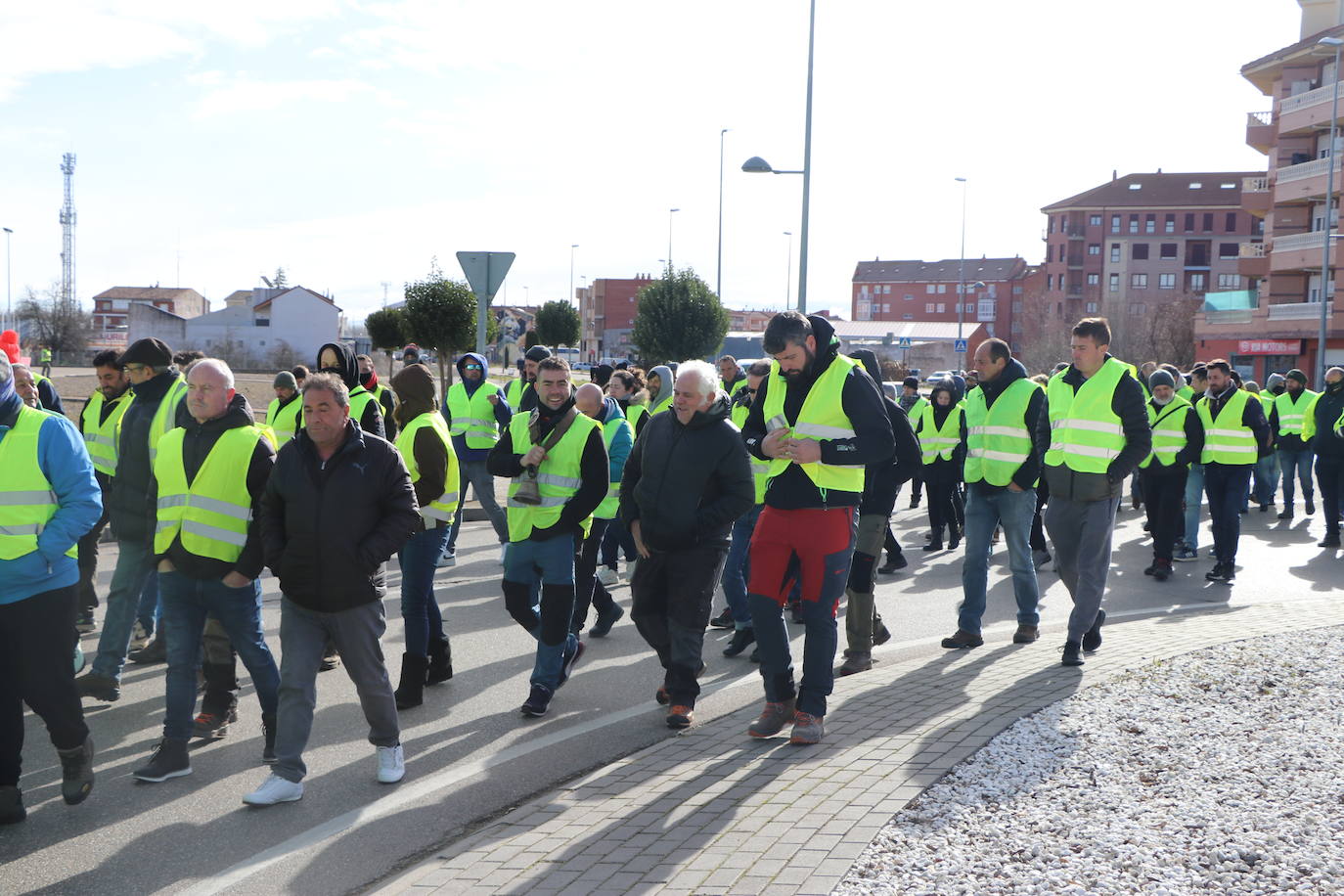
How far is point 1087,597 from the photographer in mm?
7391

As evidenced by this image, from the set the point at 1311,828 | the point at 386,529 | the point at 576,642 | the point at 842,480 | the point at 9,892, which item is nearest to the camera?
the point at 9,892

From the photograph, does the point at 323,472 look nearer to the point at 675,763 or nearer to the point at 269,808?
the point at 269,808

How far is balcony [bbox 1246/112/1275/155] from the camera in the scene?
5847 cm

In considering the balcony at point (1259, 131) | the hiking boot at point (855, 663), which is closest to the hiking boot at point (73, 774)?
the hiking boot at point (855, 663)

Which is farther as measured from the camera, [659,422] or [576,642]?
[576,642]

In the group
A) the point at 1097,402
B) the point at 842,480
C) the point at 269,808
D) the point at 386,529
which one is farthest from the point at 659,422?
the point at 1097,402

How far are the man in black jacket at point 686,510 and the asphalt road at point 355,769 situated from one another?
1.66ft

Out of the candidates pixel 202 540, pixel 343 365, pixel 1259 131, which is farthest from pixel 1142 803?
pixel 1259 131

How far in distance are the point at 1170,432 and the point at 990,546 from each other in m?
4.71

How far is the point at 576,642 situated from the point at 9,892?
11.3 ft

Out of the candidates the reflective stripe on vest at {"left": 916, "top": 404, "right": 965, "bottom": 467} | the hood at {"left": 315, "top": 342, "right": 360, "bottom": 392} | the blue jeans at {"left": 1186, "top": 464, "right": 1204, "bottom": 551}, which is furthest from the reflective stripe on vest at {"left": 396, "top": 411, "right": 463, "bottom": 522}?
the blue jeans at {"left": 1186, "top": 464, "right": 1204, "bottom": 551}

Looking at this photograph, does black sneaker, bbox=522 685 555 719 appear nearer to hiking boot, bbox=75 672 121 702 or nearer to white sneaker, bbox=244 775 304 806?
white sneaker, bbox=244 775 304 806

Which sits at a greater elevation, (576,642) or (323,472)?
(323,472)

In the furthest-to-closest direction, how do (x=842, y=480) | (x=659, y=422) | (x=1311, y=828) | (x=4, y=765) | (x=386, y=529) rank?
(x=659, y=422), (x=842, y=480), (x=386, y=529), (x=4, y=765), (x=1311, y=828)
